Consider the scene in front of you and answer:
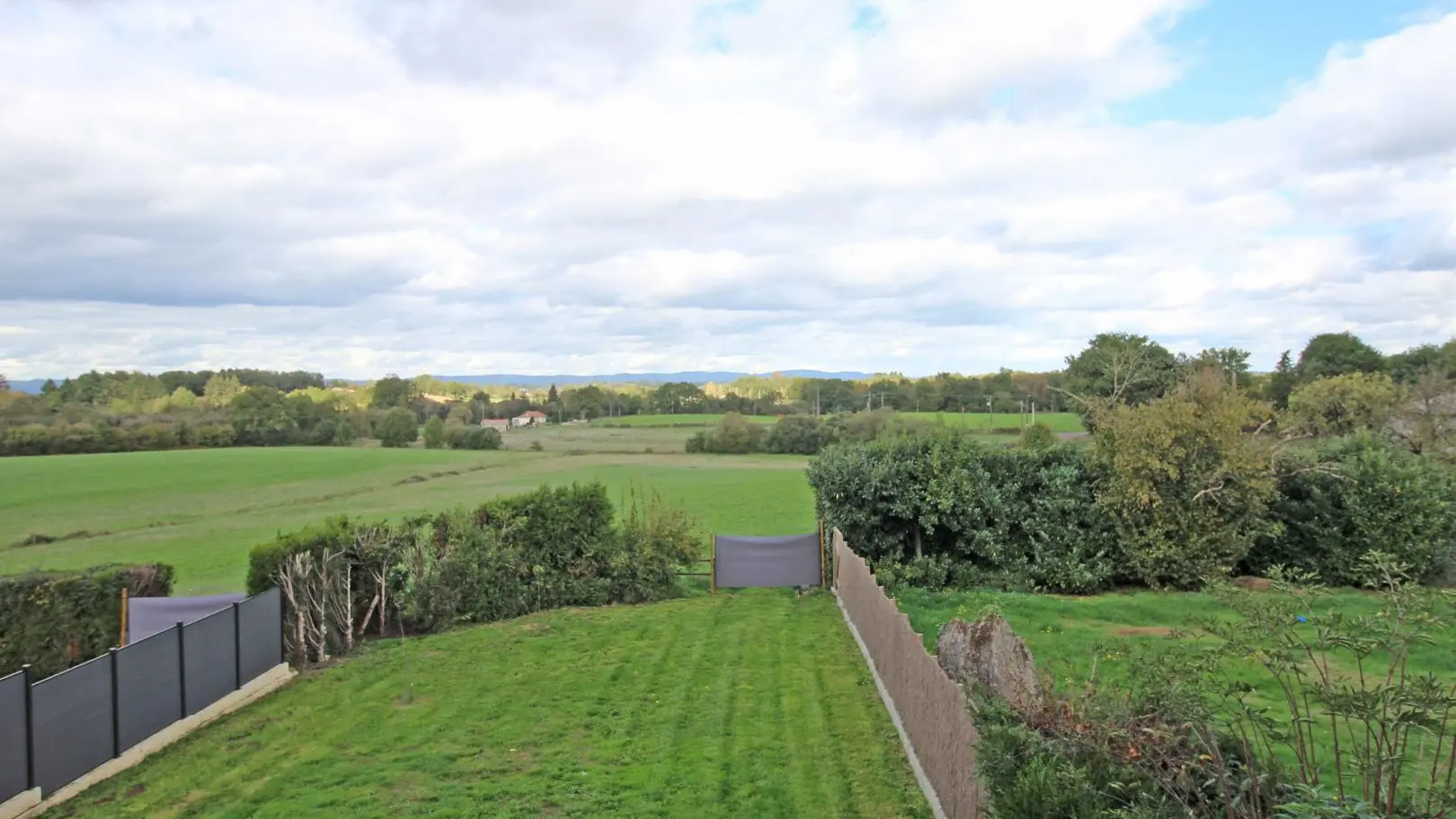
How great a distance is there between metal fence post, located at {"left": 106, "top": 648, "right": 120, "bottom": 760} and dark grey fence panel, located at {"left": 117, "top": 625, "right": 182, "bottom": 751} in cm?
2

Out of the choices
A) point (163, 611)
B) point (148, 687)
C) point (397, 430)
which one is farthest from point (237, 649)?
point (397, 430)

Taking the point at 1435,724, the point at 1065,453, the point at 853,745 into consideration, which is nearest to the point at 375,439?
the point at 1065,453

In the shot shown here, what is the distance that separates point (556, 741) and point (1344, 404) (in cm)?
3788

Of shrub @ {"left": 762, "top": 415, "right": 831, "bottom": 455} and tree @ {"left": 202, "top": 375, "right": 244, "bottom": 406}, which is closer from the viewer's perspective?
shrub @ {"left": 762, "top": 415, "right": 831, "bottom": 455}

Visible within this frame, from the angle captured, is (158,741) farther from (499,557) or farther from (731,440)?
(731,440)

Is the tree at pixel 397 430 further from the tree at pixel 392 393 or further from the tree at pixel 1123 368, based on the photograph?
the tree at pixel 1123 368

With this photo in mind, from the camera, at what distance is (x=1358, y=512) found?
56.5ft

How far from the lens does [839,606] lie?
16984 mm

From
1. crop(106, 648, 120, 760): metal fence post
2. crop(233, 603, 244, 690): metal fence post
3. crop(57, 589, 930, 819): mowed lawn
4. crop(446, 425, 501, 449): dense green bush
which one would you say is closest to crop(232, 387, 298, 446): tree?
crop(446, 425, 501, 449): dense green bush

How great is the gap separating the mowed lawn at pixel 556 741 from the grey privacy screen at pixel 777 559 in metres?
4.62

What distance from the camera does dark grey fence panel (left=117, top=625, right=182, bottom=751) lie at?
9.45m

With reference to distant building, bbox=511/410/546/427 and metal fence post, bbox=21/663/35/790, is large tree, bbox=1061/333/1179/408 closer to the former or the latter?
metal fence post, bbox=21/663/35/790

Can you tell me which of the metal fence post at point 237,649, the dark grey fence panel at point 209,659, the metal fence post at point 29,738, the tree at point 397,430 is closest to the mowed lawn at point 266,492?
the tree at point 397,430

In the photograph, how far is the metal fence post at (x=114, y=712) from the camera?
364 inches
